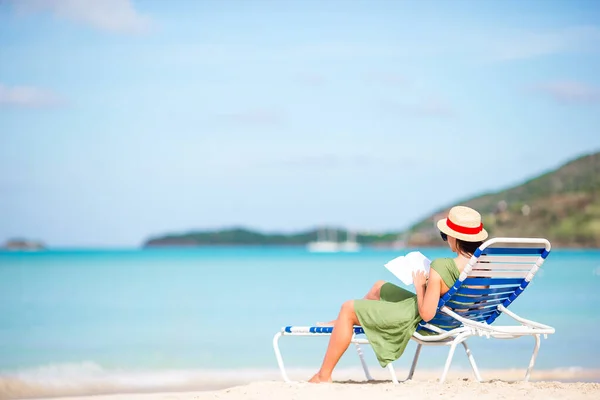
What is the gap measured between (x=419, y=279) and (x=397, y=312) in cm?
21

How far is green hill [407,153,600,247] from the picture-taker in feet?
179

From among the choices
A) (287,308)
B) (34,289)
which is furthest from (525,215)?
(287,308)

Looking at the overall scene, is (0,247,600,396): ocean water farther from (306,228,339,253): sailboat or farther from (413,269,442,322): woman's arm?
(306,228,339,253): sailboat

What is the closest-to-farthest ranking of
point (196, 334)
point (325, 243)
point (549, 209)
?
1. point (196, 334)
2. point (549, 209)
3. point (325, 243)

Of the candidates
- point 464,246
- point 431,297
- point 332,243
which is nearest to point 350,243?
point 332,243

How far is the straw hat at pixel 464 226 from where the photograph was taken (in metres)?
4.75

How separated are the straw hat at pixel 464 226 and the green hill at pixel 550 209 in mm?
47942

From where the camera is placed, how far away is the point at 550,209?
2229 inches

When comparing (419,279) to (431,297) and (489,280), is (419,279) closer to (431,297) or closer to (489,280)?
(431,297)

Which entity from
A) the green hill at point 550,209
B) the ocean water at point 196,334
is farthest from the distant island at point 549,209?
the ocean water at point 196,334

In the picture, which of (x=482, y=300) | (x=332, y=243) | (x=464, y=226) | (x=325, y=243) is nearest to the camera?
(x=464, y=226)

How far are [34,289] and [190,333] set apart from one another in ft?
44.9

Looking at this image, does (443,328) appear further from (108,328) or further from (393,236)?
(393,236)

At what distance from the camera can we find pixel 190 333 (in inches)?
495
